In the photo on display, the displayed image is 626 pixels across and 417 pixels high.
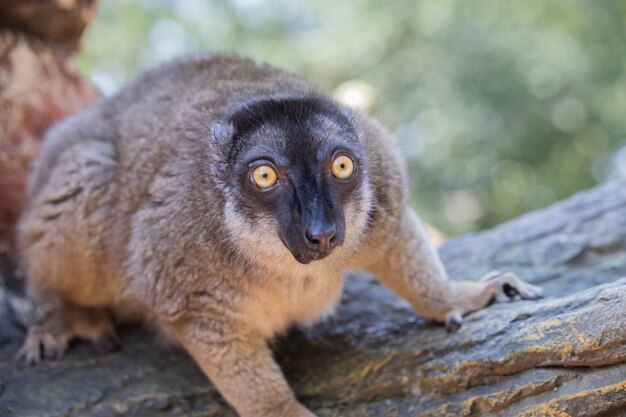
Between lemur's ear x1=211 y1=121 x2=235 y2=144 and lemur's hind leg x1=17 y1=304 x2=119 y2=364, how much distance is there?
222 centimetres

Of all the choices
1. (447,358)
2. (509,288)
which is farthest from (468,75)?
(447,358)

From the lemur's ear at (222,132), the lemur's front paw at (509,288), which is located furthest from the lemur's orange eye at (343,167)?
the lemur's front paw at (509,288)

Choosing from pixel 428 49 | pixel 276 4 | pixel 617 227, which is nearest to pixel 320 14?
pixel 276 4

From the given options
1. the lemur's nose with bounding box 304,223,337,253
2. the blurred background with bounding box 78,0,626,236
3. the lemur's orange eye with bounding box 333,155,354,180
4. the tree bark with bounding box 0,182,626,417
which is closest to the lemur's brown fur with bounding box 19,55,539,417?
the lemur's orange eye with bounding box 333,155,354,180

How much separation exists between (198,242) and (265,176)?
84cm

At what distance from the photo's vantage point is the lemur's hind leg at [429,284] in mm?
4645

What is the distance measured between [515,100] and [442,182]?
2.18 metres

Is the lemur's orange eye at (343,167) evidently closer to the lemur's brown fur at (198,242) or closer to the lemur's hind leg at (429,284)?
the lemur's brown fur at (198,242)

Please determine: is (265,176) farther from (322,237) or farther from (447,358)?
(447,358)

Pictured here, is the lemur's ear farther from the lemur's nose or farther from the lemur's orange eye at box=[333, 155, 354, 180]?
the lemur's nose

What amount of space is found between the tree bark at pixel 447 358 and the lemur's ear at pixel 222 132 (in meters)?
1.78

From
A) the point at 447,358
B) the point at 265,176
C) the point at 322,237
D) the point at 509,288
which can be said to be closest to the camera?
the point at 322,237

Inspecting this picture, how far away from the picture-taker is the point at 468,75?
39.4 feet

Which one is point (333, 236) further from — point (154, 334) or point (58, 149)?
point (58, 149)
